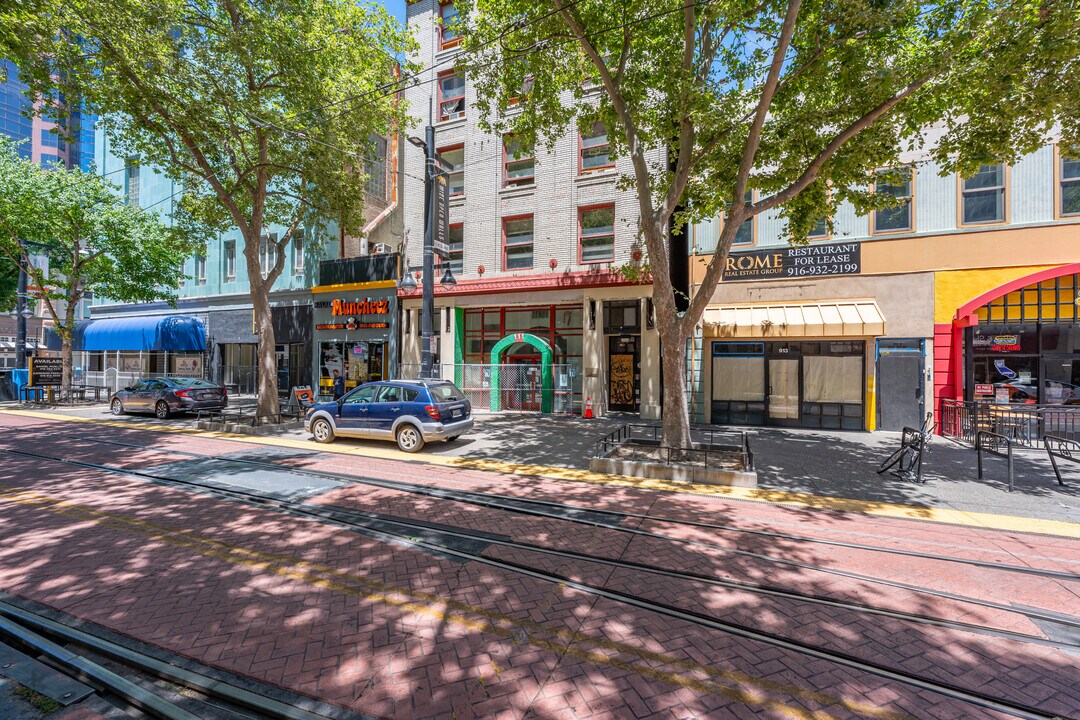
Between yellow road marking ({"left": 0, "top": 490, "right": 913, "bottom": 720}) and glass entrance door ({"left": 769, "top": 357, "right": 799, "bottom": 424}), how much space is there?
1343 centimetres

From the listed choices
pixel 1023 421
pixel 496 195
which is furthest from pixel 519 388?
pixel 1023 421

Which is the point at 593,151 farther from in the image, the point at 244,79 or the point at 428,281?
the point at 244,79

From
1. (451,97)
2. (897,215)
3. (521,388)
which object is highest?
(451,97)

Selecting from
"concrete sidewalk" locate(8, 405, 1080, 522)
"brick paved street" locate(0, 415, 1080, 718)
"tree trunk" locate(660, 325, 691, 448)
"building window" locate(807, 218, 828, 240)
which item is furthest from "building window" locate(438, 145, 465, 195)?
"brick paved street" locate(0, 415, 1080, 718)

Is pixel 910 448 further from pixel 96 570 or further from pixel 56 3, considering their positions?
pixel 56 3

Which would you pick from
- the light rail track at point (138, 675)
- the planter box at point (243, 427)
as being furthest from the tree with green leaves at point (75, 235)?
the light rail track at point (138, 675)

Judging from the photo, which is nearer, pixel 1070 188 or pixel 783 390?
pixel 1070 188

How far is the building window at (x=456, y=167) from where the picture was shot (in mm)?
19516

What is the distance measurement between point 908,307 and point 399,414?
1518cm

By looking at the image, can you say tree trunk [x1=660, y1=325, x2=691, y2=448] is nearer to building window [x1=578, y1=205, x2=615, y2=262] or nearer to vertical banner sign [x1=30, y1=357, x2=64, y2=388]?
building window [x1=578, y1=205, x2=615, y2=262]

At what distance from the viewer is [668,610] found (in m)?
4.10

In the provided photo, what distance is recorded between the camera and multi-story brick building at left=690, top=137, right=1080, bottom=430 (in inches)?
501

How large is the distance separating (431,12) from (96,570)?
22.9m

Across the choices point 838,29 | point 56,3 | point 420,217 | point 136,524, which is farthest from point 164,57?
point 838,29
